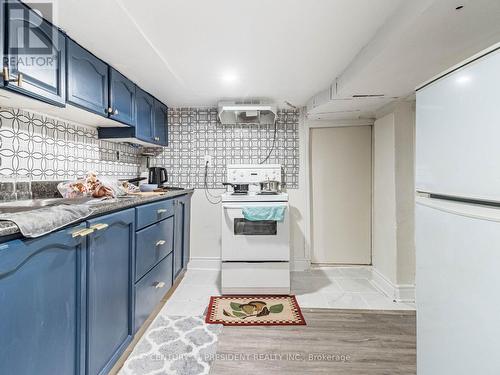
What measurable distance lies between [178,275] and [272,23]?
7.56 feet

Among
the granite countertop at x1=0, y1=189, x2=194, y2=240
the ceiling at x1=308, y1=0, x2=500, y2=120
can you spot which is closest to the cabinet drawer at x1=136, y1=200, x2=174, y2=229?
the granite countertop at x1=0, y1=189, x2=194, y2=240

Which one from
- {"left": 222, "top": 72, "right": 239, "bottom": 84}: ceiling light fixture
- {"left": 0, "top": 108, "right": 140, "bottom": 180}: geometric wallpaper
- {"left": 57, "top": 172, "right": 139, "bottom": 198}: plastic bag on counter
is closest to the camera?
{"left": 0, "top": 108, "right": 140, "bottom": 180}: geometric wallpaper

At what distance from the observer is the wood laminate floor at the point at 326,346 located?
1527 millimetres

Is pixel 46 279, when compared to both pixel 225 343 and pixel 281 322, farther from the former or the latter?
pixel 281 322

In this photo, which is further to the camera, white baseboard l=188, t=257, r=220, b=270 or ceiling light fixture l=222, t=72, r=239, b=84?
white baseboard l=188, t=257, r=220, b=270

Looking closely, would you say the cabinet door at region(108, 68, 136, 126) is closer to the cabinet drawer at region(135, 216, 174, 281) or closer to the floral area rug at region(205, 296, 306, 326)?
the cabinet drawer at region(135, 216, 174, 281)

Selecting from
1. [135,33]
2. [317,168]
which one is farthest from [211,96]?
[317,168]

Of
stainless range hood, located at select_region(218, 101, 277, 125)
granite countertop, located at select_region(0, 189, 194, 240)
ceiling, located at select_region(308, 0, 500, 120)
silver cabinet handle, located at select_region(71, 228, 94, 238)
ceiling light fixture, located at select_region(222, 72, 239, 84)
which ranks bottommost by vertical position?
silver cabinet handle, located at select_region(71, 228, 94, 238)

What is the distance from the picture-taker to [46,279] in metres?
0.92

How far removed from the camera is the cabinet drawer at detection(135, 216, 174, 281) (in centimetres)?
170

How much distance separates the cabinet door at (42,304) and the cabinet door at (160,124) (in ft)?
6.15

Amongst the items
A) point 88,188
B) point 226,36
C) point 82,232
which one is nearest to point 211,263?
point 88,188

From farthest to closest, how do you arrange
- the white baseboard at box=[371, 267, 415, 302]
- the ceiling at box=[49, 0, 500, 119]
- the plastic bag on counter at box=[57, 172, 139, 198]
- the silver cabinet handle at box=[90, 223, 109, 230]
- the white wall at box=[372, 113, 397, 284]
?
the white wall at box=[372, 113, 397, 284]
the white baseboard at box=[371, 267, 415, 302]
the plastic bag on counter at box=[57, 172, 139, 198]
the ceiling at box=[49, 0, 500, 119]
the silver cabinet handle at box=[90, 223, 109, 230]

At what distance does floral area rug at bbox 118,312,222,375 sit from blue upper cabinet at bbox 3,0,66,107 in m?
1.55
